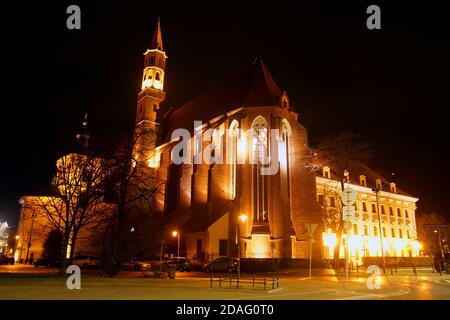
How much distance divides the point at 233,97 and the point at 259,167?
1363 centimetres

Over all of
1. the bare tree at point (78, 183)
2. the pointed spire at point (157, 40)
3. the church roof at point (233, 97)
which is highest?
the pointed spire at point (157, 40)

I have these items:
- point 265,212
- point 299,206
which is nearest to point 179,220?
point 265,212

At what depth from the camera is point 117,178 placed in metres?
25.6

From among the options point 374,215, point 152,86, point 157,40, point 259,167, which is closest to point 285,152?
point 259,167

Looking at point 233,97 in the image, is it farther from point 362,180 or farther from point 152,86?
point 362,180

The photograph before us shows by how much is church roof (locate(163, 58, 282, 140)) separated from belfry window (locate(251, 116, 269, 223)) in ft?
10.0

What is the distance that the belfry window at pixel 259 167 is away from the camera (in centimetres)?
4422

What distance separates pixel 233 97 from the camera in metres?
54.5

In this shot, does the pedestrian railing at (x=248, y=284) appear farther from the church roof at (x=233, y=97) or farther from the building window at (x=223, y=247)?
the church roof at (x=233, y=97)

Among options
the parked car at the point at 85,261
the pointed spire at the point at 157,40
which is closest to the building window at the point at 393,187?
the pointed spire at the point at 157,40

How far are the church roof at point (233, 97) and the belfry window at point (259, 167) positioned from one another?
120 inches

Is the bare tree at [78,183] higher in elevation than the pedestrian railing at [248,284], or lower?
higher
